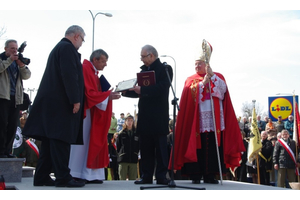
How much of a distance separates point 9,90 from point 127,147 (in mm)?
5869

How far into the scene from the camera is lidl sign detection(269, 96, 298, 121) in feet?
70.5

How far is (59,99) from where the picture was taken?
551 centimetres

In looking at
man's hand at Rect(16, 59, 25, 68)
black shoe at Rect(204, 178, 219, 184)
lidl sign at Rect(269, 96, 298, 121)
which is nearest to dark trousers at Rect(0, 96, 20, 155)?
man's hand at Rect(16, 59, 25, 68)

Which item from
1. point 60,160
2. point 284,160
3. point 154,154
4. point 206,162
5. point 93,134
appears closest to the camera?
point 60,160

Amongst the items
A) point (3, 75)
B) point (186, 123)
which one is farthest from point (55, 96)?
point (186, 123)

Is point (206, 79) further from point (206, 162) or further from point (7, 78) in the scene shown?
point (7, 78)

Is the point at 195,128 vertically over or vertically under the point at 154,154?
over

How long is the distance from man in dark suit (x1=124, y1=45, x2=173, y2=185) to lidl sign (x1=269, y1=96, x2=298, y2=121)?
52.8ft

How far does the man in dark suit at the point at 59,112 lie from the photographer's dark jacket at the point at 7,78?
43.8 inches

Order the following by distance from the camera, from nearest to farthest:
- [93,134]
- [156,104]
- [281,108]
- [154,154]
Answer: [93,134]
[156,104]
[154,154]
[281,108]

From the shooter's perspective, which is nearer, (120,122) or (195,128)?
(195,128)

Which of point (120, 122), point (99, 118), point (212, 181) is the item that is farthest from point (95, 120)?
point (120, 122)

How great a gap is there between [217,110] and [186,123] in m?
0.57

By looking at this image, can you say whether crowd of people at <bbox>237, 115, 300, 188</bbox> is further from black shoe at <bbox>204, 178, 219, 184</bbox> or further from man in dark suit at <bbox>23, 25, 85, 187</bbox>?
man in dark suit at <bbox>23, 25, 85, 187</bbox>
